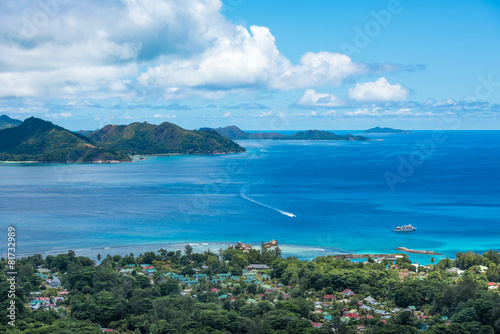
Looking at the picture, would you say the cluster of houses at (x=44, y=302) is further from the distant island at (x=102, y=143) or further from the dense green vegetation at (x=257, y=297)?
the distant island at (x=102, y=143)

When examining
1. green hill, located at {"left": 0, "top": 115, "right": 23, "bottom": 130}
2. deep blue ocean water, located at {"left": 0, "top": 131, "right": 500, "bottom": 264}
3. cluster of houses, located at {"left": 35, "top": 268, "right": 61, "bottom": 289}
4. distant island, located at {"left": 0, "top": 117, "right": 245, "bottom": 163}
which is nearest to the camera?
cluster of houses, located at {"left": 35, "top": 268, "right": 61, "bottom": 289}

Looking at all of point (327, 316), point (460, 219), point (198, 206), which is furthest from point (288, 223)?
point (327, 316)

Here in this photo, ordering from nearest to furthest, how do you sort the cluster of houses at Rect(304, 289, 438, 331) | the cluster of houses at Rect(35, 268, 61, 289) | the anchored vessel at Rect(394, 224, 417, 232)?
the cluster of houses at Rect(304, 289, 438, 331) → the cluster of houses at Rect(35, 268, 61, 289) → the anchored vessel at Rect(394, 224, 417, 232)

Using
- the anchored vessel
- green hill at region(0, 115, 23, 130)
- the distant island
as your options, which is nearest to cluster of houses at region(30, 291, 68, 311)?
the anchored vessel

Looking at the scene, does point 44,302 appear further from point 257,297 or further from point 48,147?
point 48,147

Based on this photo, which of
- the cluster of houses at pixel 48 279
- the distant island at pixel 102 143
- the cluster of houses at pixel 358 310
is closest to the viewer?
the cluster of houses at pixel 358 310

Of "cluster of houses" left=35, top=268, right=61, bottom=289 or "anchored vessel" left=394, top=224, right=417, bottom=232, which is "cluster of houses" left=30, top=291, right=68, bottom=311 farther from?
"anchored vessel" left=394, top=224, right=417, bottom=232

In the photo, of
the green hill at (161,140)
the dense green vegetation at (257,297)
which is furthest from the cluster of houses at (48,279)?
the green hill at (161,140)
